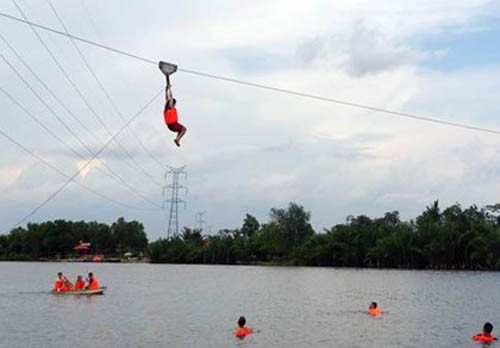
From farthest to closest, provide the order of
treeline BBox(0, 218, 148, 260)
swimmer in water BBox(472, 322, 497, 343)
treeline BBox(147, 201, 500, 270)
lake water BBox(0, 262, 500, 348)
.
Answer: treeline BBox(0, 218, 148, 260) → treeline BBox(147, 201, 500, 270) → lake water BBox(0, 262, 500, 348) → swimmer in water BBox(472, 322, 497, 343)

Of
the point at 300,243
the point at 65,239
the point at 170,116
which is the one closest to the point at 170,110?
the point at 170,116

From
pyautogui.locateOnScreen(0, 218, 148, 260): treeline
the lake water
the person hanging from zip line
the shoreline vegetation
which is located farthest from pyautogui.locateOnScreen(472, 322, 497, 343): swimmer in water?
pyautogui.locateOnScreen(0, 218, 148, 260): treeline

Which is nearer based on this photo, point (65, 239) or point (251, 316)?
point (251, 316)

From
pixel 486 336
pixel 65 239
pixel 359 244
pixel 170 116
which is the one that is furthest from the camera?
pixel 65 239

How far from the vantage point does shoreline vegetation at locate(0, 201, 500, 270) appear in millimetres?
114062

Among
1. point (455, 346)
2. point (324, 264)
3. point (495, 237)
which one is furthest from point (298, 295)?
point (324, 264)

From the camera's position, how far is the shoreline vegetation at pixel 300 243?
114 metres

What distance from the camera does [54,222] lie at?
18138 centimetres

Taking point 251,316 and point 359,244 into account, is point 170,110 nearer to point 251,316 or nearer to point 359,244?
point 251,316

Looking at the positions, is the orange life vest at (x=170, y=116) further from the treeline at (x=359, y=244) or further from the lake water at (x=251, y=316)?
the treeline at (x=359, y=244)

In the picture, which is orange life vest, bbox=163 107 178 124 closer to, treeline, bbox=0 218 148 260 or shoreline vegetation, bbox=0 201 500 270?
shoreline vegetation, bbox=0 201 500 270

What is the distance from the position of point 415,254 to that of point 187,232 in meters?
57.1

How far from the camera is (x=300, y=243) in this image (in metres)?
146

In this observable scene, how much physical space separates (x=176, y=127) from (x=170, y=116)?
0.42m
